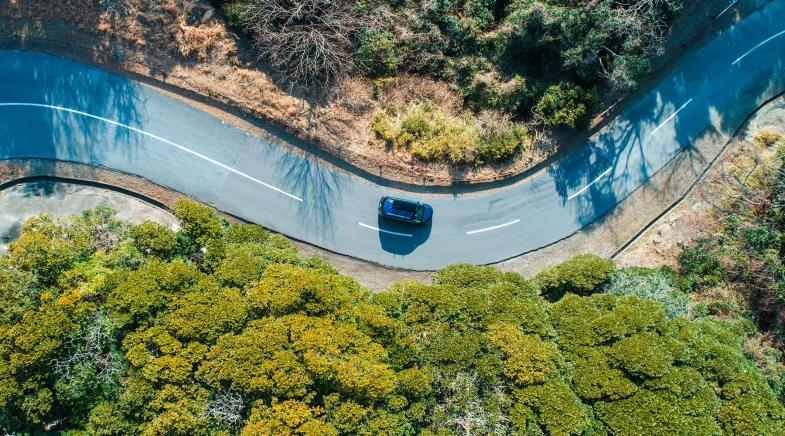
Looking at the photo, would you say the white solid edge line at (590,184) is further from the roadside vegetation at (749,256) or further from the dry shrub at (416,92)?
the dry shrub at (416,92)

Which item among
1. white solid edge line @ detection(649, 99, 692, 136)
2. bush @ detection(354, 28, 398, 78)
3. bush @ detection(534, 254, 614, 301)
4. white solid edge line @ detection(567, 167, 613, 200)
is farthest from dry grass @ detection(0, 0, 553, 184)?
white solid edge line @ detection(649, 99, 692, 136)

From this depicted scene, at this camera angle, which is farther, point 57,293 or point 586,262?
point 586,262

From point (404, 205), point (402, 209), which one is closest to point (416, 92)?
point (404, 205)

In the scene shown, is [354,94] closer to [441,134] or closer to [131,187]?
[441,134]

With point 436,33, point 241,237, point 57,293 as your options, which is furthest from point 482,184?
point 57,293

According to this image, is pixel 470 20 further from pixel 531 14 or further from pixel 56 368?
pixel 56 368

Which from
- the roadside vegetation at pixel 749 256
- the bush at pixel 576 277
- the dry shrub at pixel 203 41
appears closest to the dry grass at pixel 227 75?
the dry shrub at pixel 203 41

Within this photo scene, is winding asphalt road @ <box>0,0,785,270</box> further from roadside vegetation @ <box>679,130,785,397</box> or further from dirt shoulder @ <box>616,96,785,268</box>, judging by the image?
roadside vegetation @ <box>679,130,785,397</box>
